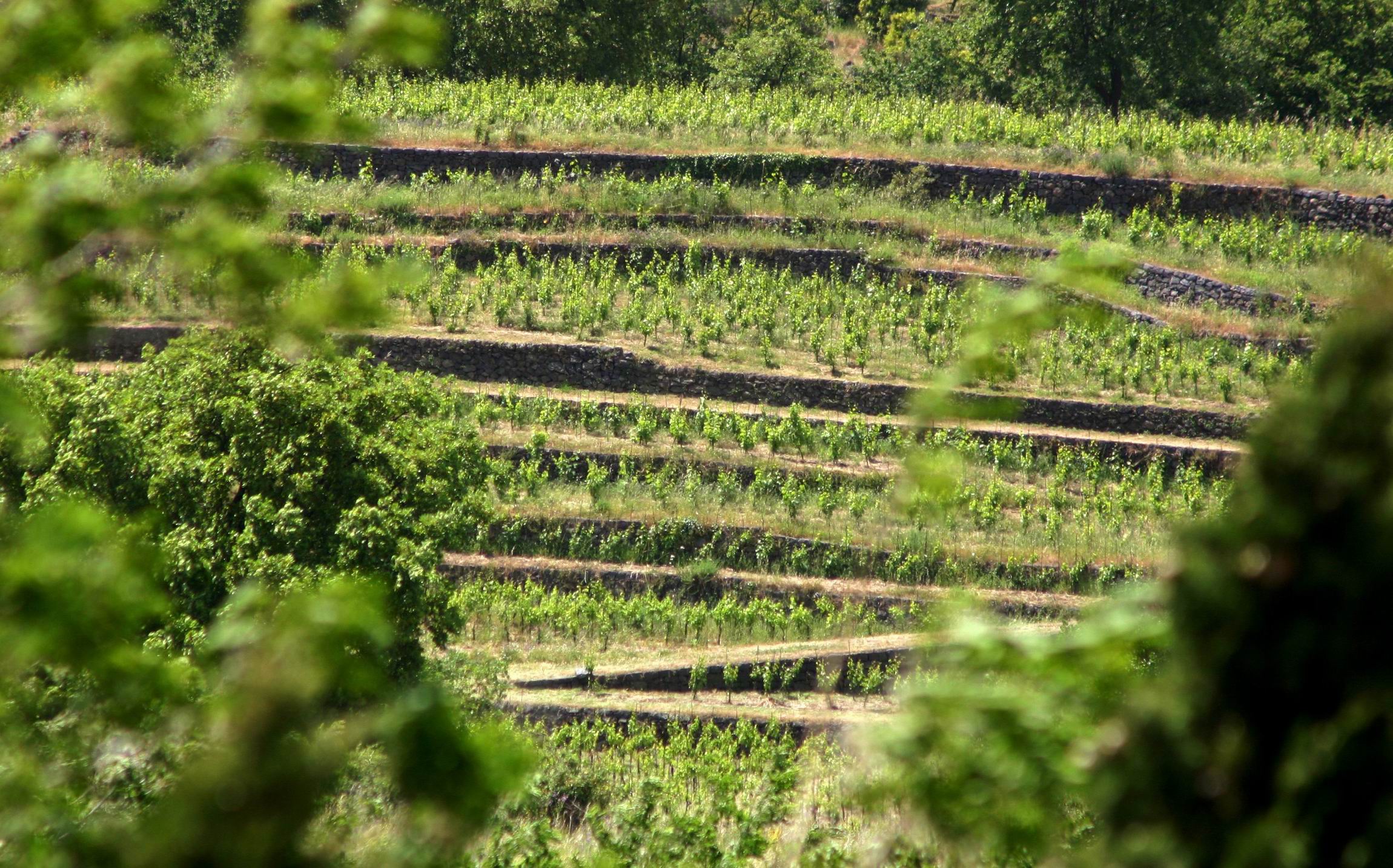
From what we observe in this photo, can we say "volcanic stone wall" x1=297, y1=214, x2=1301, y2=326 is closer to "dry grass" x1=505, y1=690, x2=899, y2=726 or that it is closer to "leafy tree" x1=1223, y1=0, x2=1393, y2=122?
"dry grass" x1=505, y1=690, x2=899, y2=726

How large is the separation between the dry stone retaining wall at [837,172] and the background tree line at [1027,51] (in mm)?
8315

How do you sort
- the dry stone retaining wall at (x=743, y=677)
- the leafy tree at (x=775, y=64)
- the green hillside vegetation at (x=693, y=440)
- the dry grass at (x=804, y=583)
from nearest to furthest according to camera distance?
the green hillside vegetation at (x=693, y=440), the dry stone retaining wall at (x=743, y=677), the dry grass at (x=804, y=583), the leafy tree at (x=775, y=64)

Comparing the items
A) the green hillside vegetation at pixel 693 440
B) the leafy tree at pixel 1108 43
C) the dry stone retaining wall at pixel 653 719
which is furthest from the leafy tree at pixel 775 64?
the dry stone retaining wall at pixel 653 719

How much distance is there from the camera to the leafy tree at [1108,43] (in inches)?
1361

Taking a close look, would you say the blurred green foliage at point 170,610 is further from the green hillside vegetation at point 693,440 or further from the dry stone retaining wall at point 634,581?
the dry stone retaining wall at point 634,581

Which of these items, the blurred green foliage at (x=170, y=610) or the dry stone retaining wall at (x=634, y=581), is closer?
the blurred green foliage at (x=170, y=610)

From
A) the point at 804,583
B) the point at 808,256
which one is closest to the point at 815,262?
the point at 808,256

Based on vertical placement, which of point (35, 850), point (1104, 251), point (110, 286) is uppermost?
point (1104, 251)

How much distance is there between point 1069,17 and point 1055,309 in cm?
3499

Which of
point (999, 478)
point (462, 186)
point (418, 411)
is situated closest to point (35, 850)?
point (418, 411)

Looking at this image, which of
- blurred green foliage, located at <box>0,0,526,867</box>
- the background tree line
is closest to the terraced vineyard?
blurred green foliage, located at <box>0,0,526,867</box>

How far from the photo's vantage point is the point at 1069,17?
34.7m

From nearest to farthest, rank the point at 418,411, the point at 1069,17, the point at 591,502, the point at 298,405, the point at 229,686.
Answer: the point at 229,686
the point at 298,405
the point at 418,411
the point at 591,502
the point at 1069,17

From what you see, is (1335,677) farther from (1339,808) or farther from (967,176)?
(967,176)
